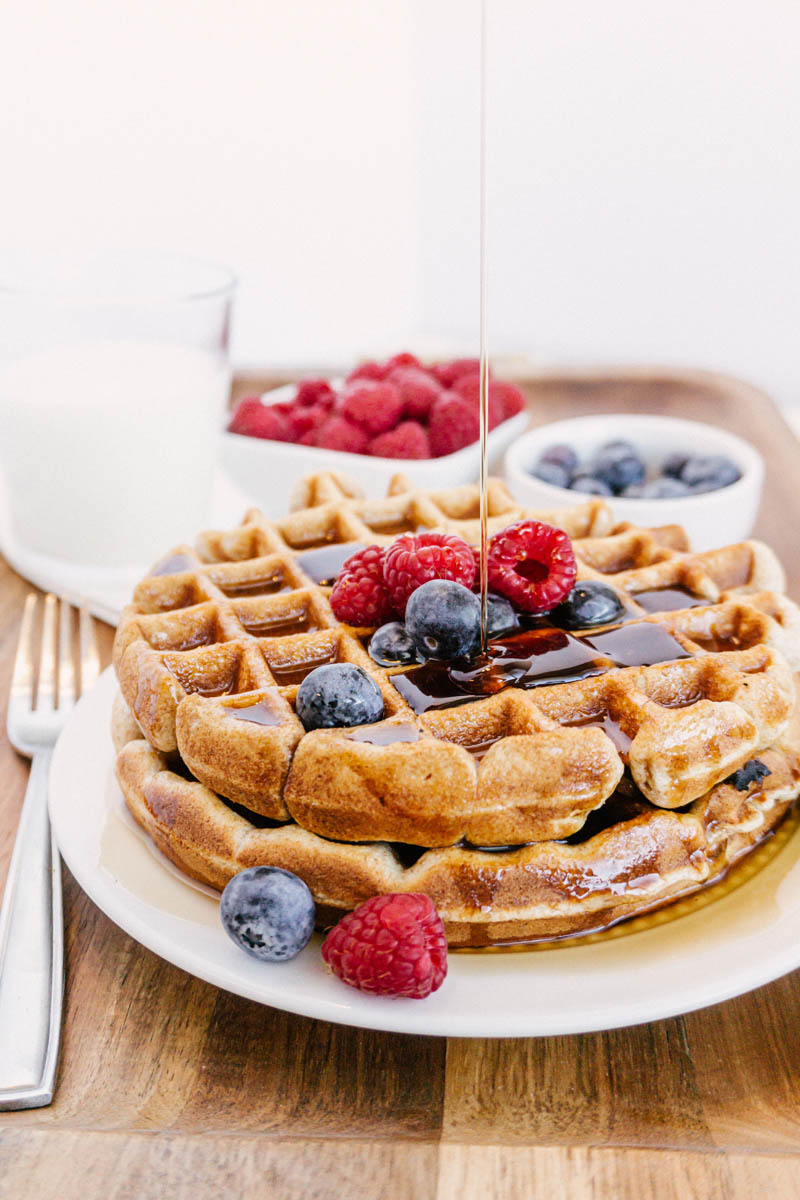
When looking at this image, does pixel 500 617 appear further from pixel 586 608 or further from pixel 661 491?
pixel 661 491

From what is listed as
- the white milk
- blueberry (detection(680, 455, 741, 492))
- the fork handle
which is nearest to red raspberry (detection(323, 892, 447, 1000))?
the fork handle

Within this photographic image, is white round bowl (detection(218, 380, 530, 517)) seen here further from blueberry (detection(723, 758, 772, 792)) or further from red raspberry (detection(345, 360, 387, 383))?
blueberry (detection(723, 758, 772, 792))

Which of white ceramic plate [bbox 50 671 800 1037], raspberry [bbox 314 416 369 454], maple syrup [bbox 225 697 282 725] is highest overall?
maple syrup [bbox 225 697 282 725]

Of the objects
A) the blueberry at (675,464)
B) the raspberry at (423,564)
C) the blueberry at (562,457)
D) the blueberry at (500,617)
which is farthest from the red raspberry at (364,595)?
the blueberry at (675,464)

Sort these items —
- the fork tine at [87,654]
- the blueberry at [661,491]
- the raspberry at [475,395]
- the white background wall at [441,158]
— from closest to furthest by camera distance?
the fork tine at [87,654], the blueberry at [661,491], the raspberry at [475,395], the white background wall at [441,158]

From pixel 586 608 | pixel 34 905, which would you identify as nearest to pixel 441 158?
pixel 586 608

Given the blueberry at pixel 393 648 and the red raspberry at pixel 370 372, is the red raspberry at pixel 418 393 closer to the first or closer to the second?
the red raspberry at pixel 370 372

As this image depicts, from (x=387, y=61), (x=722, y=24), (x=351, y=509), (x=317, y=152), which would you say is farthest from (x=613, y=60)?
(x=351, y=509)
